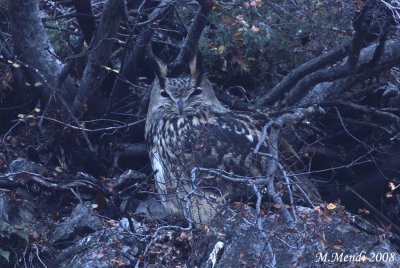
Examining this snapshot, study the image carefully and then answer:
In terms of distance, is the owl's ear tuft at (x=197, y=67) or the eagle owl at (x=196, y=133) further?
the owl's ear tuft at (x=197, y=67)

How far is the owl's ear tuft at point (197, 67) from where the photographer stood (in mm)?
5836

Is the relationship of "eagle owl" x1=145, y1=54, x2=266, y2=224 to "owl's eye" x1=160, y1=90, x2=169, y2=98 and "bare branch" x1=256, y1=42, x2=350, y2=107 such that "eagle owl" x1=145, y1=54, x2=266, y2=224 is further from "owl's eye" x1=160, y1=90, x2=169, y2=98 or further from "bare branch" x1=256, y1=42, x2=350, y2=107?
"bare branch" x1=256, y1=42, x2=350, y2=107

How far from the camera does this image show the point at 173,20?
643cm

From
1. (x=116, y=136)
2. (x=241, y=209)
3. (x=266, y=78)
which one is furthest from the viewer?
(x=266, y=78)

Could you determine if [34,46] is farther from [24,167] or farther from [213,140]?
[213,140]

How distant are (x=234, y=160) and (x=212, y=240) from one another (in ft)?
3.71

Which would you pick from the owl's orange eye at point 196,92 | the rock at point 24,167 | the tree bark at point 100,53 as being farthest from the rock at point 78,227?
the owl's orange eye at point 196,92

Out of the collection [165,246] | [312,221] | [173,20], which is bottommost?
[165,246]

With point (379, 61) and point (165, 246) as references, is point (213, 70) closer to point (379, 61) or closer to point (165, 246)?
point (379, 61)

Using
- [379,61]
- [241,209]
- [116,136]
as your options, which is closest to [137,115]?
[116,136]

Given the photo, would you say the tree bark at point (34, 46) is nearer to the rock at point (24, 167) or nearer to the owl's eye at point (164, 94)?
the rock at point (24, 167)

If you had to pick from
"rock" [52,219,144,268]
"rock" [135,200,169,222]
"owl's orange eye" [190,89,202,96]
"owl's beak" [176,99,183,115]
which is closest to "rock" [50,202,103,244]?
"rock" [52,219,144,268]

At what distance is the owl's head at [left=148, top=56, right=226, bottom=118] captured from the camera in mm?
5883

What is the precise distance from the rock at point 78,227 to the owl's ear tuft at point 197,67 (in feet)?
3.85
